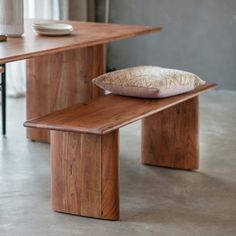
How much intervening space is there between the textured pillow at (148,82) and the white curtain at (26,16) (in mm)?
1999

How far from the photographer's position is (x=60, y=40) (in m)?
3.56

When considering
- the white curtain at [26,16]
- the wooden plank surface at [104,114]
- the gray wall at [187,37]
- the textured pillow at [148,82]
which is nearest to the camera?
the wooden plank surface at [104,114]

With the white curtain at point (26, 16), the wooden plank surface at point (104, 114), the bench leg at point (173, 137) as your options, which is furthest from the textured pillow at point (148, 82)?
the white curtain at point (26, 16)

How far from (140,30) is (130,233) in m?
1.41

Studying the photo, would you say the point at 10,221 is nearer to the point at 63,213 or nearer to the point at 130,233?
the point at 63,213

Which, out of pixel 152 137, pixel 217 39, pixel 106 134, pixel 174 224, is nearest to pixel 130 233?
pixel 174 224

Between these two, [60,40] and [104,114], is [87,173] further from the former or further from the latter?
[60,40]

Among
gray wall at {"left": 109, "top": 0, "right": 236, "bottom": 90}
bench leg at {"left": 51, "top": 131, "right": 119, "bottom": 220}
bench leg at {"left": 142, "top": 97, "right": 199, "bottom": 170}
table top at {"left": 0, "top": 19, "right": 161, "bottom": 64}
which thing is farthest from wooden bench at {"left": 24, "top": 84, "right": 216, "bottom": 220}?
gray wall at {"left": 109, "top": 0, "right": 236, "bottom": 90}

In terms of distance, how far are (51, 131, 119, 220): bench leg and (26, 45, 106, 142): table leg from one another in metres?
1.06

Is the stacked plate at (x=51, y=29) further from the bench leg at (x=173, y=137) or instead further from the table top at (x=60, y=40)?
the bench leg at (x=173, y=137)

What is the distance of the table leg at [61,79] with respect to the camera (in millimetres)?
4133

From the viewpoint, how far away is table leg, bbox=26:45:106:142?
13.6 ft

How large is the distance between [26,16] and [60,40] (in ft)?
6.46

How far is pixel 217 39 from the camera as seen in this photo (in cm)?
568
